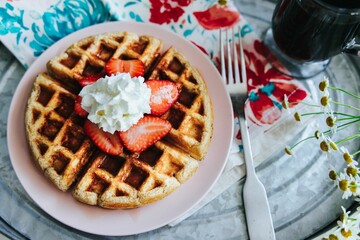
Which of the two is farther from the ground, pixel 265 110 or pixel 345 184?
pixel 345 184

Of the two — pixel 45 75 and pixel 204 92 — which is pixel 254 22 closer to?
pixel 204 92

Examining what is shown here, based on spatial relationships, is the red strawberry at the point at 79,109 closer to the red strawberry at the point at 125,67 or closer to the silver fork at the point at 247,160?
the red strawberry at the point at 125,67

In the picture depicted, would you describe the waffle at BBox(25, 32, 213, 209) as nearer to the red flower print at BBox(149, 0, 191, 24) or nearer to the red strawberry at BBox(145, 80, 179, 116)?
the red strawberry at BBox(145, 80, 179, 116)

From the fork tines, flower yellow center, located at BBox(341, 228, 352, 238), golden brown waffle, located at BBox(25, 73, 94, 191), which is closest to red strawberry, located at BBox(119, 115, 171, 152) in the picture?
golden brown waffle, located at BBox(25, 73, 94, 191)

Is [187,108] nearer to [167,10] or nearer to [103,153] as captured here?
[103,153]

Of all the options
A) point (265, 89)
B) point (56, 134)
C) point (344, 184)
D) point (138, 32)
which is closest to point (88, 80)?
point (56, 134)

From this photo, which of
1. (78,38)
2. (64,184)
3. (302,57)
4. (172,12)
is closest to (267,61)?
(302,57)

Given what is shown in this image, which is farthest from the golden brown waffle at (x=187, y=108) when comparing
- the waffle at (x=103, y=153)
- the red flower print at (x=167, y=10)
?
the red flower print at (x=167, y=10)
